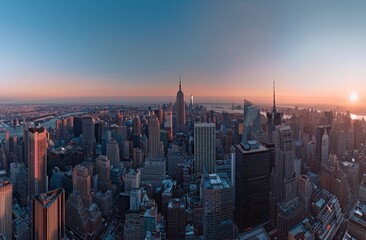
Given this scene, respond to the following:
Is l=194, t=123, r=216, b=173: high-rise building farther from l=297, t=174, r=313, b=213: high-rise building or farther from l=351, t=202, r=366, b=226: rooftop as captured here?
l=351, t=202, r=366, b=226: rooftop

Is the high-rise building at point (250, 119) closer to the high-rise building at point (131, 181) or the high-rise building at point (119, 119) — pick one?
the high-rise building at point (131, 181)

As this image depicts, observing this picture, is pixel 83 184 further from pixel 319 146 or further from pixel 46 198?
pixel 319 146

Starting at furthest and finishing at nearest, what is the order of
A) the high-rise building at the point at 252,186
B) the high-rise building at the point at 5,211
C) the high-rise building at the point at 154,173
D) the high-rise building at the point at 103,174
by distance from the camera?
1. the high-rise building at the point at 154,173
2. the high-rise building at the point at 103,174
3. the high-rise building at the point at 252,186
4. the high-rise building at the point at 5,211

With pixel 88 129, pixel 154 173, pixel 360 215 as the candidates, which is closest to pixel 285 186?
pixel 360 215

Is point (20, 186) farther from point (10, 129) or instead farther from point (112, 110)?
point (112, 110)

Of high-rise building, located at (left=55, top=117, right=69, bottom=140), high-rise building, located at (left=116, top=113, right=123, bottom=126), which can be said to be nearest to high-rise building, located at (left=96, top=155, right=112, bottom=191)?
high-rise building, located at (left=55, top=117, right=69, bottom=140)

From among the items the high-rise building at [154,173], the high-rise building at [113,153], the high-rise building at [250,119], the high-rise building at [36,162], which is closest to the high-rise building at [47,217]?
the high-rise building at [36,162]
